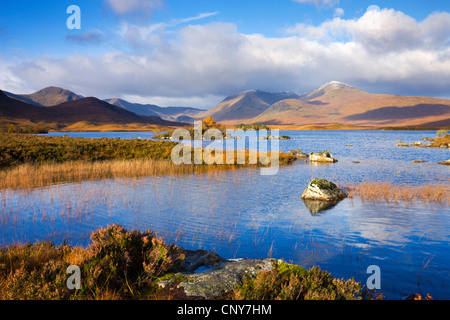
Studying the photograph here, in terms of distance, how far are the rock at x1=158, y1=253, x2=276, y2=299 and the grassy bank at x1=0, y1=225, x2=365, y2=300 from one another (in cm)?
16

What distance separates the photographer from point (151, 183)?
2522 cm

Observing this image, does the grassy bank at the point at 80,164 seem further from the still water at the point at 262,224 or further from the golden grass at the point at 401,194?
the golden grass at the point at 401,194

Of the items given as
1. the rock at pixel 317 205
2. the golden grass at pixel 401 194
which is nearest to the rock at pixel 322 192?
the rock at pixel 317 205

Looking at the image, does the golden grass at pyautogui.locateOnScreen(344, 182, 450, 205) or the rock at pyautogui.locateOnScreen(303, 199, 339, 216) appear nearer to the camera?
the rock at pyautogui.locateOnScreen(303, 199, 339, 216)

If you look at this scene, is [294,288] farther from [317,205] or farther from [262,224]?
[317,205]

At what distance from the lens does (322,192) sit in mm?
19984

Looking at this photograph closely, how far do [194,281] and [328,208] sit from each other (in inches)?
541

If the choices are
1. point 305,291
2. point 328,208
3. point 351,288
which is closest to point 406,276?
point 351,288

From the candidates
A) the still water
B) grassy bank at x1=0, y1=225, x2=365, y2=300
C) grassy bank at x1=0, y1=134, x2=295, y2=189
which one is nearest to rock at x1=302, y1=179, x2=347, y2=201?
the still water

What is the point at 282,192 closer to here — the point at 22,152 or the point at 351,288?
the point at 351,288

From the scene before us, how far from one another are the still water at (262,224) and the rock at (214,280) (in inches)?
151

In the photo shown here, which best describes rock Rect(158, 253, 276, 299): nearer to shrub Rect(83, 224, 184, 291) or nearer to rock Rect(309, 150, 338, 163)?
shrub Rect(83, 224, 184, 291)

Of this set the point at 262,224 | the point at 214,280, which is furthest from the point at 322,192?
the point at 214,280

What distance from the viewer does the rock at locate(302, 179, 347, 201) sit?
19905 millimetres
